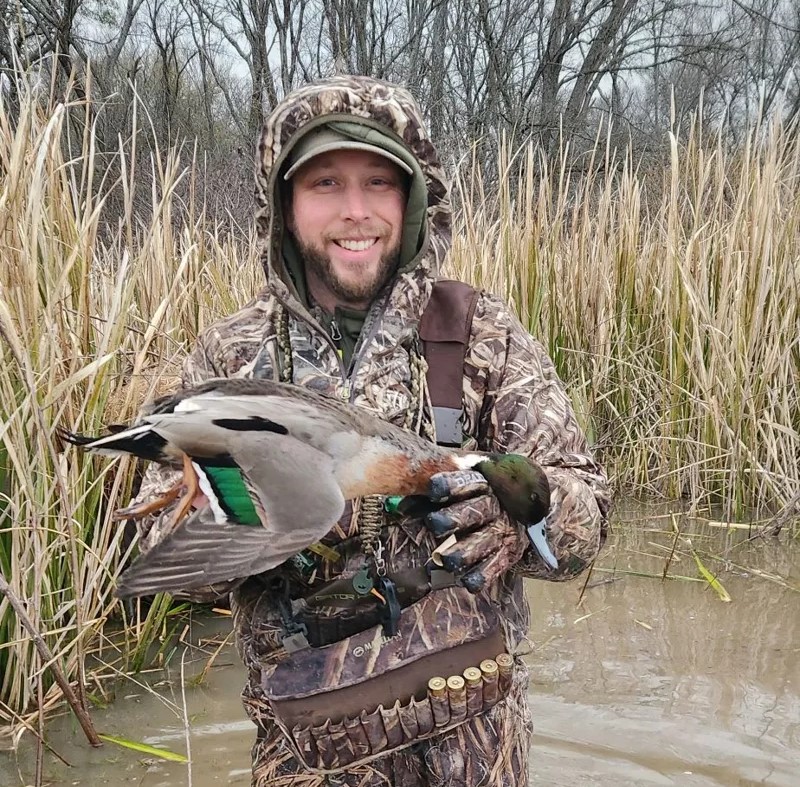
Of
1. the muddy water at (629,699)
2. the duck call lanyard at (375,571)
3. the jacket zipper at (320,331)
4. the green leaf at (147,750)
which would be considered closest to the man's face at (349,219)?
the jacket zipper at (320,331)

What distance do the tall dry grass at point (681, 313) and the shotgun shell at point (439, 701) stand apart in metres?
2.45

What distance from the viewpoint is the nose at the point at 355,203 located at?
207cm

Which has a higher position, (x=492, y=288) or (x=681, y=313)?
(x=492, y=288)

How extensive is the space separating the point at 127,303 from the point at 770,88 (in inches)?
700

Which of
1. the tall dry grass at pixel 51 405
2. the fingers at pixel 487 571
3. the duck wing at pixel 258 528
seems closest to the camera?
the duck wing at pixel 258 528

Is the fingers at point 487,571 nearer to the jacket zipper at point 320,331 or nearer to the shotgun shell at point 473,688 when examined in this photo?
the shotgun shell at point 473,688

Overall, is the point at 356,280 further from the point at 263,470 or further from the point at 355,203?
the point at 263,470

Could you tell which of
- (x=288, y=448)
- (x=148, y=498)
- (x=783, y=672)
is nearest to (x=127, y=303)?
(x=148, y=498)

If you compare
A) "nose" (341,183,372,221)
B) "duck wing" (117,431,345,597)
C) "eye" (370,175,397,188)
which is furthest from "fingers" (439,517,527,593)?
"eye" (370,175,397,188)

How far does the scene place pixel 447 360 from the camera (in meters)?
2.04

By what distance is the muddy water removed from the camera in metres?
2.48

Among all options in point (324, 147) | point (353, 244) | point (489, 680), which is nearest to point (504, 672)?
point (489, 680)

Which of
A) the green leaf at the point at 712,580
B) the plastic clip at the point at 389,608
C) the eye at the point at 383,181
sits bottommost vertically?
the green leaf at the point at 712,580

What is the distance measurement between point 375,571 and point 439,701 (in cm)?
33
